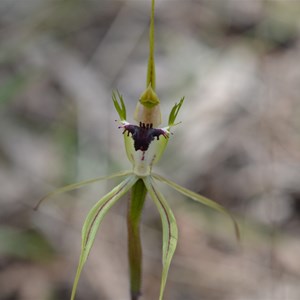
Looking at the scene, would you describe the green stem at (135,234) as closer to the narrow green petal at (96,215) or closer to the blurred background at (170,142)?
the narrow green petal at (96,215)

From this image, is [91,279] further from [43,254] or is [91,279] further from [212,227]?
[212,227]

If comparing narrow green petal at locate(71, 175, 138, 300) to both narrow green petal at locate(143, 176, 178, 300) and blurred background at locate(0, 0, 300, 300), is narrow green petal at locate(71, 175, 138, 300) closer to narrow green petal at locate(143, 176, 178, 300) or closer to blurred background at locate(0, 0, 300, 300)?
narrow green petal at locate(143, 176, 178, 300)

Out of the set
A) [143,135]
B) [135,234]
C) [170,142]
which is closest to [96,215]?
[135,234]

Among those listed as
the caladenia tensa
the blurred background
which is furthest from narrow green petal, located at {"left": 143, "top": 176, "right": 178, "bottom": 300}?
the blurred background

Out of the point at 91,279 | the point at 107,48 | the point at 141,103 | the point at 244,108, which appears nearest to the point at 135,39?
the point at 107,48

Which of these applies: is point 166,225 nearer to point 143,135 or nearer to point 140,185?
point 140,185

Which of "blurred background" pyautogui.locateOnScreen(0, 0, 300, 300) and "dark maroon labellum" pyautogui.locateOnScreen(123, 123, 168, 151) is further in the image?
"blurred background" pyautogui.locateOnScreen(0, 0, 300, 300)

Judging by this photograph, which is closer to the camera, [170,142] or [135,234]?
[135,234]

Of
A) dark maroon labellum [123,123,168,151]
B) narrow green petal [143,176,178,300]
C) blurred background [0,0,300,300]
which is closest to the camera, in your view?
narrow green petal [143,176,178,300]
